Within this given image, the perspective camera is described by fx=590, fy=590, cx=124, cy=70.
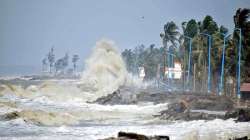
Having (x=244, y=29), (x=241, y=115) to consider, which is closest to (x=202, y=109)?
(x=241, y=115)

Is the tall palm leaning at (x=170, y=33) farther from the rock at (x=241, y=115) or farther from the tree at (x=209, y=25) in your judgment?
the rock at (x=241, y=115)

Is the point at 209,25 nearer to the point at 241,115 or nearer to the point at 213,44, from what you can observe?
the point at 213,44

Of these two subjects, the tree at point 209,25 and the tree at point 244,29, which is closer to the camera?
the tree at point 244,29

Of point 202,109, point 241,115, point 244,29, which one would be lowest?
point 202,109

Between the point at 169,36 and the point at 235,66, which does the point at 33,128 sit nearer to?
the point at 235,66

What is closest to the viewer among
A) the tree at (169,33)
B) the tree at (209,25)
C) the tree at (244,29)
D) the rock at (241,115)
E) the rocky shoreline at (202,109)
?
the rock at (241,115)

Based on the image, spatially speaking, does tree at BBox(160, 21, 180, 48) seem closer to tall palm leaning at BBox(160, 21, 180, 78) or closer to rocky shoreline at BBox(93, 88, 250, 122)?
tall palm leaning at BBox(160, 21, 180, 78)

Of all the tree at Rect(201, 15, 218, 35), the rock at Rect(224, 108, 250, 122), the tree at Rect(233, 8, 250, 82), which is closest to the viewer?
the rock at Rect(224, 108, 250, 122)

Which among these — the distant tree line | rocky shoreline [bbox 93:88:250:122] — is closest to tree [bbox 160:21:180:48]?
the distant tree line

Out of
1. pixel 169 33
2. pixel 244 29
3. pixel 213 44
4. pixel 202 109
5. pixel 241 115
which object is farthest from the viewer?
pixel 169 33

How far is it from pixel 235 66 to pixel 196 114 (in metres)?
30.4

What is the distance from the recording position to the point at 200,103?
188 ft

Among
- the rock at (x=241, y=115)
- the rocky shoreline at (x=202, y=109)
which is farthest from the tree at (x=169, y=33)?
the rock at (x=241, y=115)

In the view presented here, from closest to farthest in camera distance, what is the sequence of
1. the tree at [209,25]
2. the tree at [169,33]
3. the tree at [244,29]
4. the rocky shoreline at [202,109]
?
the rocky shoreline at [202,109] → the tree at [244,29] → the tree at [209,25] → the tree at [169,33]
